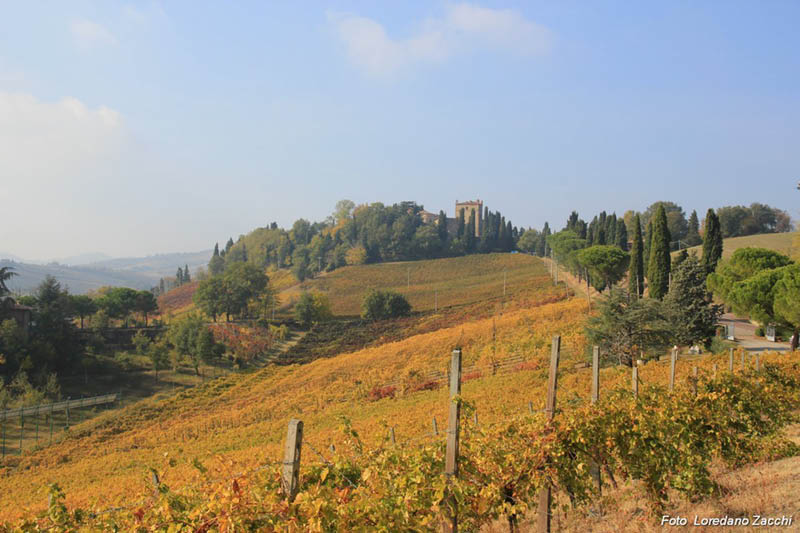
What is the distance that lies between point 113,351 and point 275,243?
7762cm

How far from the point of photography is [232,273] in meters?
67.0

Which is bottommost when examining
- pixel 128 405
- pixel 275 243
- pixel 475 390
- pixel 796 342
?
pixel 128 405

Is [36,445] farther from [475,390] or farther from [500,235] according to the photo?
[500,235]

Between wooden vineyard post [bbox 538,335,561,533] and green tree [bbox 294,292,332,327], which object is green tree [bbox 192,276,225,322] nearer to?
green tree [bbox 294,292,332,327]

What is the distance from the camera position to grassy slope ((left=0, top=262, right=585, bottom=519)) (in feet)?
56.1

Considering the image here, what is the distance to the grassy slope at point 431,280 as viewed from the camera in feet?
238

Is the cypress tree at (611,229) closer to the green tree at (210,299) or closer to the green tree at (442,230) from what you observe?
the green tree at (442,230)

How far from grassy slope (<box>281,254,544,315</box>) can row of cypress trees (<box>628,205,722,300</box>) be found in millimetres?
25386

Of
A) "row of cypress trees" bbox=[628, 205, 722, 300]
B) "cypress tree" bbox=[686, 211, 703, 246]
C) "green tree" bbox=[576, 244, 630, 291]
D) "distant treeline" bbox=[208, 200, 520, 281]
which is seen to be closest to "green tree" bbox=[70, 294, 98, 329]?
"distant treeline" bbox=[208, 200, 520, 281]

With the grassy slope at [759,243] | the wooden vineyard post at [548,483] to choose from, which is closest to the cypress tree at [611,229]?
the grassy slope at [759,243]

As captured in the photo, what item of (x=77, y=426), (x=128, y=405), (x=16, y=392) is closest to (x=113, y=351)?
(x=16, y=392)

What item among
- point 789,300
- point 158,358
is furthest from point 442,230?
point 789,300

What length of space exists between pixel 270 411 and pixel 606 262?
33.8m

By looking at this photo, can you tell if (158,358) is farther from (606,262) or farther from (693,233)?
(693,233)
